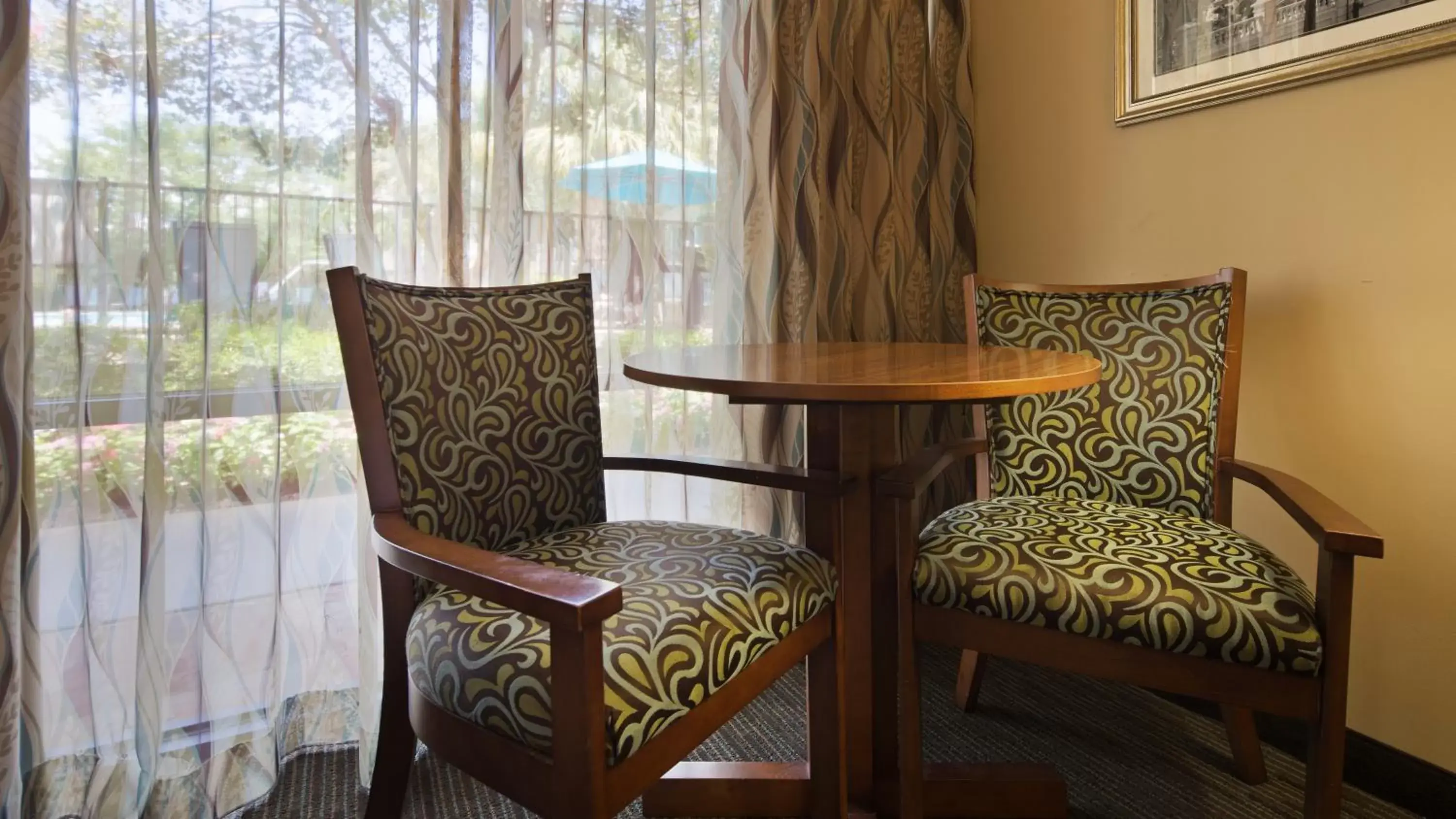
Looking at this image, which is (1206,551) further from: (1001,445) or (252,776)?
(252,776)

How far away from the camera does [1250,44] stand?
1.70 metres

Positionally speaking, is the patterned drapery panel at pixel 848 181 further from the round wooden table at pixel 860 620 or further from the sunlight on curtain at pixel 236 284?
the round wooden table at pixel 860 620

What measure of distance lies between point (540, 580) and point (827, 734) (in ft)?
2.23

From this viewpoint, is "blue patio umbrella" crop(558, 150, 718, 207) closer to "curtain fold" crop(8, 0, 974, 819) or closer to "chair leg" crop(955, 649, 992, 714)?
"curtain fold" crop(8, 0, 974, 819)

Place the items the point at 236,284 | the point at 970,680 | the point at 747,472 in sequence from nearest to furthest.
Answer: the point at 747,472 → the point at 236,284 → the point at 970,680

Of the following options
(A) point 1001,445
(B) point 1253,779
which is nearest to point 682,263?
(A) point 1001,445

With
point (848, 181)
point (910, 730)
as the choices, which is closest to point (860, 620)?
point (910, 730)

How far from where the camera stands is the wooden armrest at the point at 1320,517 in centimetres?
99

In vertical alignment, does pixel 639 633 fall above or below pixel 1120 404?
below

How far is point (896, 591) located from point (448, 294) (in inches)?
37.6

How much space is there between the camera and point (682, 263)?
1970mm

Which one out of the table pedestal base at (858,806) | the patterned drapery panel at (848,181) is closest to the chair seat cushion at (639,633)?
the table pedestal base at (858,806)

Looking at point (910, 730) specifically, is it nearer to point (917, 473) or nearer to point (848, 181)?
point (917, 473)

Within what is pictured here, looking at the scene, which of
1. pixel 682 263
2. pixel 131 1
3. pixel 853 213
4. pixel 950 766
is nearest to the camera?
pixel 131 1
